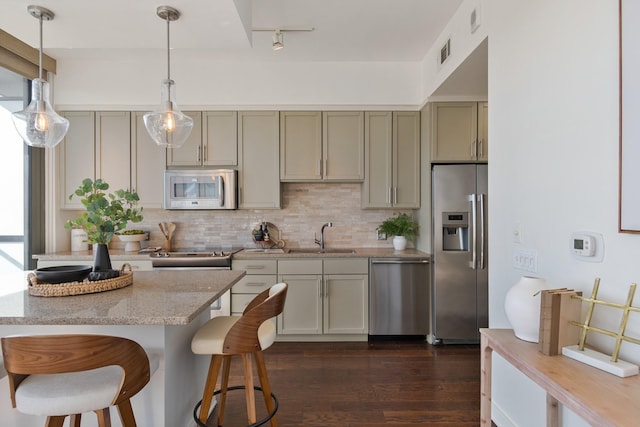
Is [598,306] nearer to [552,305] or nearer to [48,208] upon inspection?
[552,305]

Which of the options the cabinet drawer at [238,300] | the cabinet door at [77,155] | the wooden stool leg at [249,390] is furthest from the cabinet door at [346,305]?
the cabinet door at [77,155]

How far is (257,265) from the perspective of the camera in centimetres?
357

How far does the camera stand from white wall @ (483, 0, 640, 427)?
1346 mm

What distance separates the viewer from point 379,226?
163 inches

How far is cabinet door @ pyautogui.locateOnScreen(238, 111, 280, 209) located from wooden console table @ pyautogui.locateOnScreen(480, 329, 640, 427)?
274cm

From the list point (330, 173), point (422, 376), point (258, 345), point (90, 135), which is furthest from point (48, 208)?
point (422, 376)

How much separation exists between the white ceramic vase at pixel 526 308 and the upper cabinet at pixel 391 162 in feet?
7.64

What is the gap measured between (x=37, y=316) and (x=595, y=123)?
225 cm

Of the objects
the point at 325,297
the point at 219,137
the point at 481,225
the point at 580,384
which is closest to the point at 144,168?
the point at 219,137

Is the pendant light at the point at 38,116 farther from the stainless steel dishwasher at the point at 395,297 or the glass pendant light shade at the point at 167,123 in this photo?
the stainless steel dishwasher at the point at 395,297

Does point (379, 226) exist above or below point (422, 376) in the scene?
above

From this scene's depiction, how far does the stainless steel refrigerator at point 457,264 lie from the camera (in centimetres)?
351

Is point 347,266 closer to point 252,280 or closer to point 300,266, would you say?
point 300,266

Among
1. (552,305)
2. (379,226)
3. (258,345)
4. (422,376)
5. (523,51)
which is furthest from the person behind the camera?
(379,226)
